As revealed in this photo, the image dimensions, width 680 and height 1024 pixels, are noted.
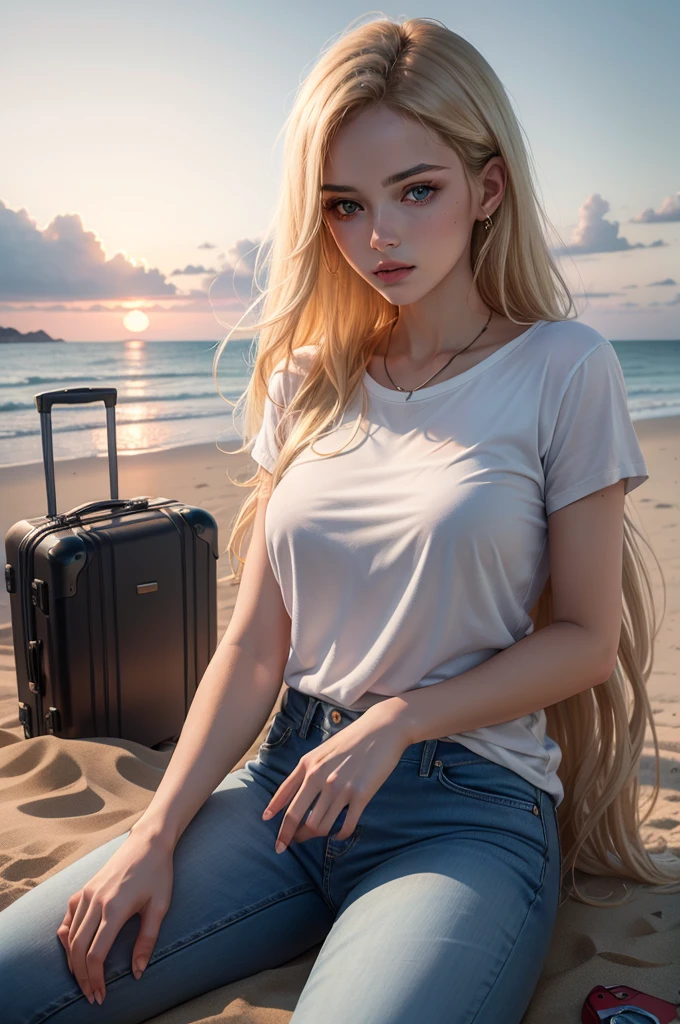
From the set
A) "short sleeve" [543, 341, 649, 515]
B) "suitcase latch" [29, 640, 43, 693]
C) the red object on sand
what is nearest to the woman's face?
"short sleeve" [543, 341, 649, 515]

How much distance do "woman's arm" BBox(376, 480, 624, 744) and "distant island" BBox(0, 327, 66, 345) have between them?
27641 mm

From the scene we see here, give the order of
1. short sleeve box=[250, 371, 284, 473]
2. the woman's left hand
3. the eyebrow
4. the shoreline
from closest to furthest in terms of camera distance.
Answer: the woman's left hand → the eyebrow → short sleeve box=[250, 371, 284, 473] → the shoreline

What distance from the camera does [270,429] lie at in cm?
200

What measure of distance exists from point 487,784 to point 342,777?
0.85 ft

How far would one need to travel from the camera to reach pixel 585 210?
104 ft

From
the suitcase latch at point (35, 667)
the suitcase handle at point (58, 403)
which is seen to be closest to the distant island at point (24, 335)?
the suitcase handle at point (58, 403)

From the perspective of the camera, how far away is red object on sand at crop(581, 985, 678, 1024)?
1.56 m

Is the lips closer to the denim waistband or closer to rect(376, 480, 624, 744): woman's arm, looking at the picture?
rect(376, 480, 624, 744): woman's arm

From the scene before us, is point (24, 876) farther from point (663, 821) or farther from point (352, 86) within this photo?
point (352, 86)

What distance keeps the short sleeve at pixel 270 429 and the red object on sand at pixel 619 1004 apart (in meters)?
1.12

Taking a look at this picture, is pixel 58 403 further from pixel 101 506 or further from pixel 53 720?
pixel 53 720

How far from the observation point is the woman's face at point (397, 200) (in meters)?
1.63

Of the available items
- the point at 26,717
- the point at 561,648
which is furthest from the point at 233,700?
the point at 26,717

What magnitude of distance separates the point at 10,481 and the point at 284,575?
7.59m
